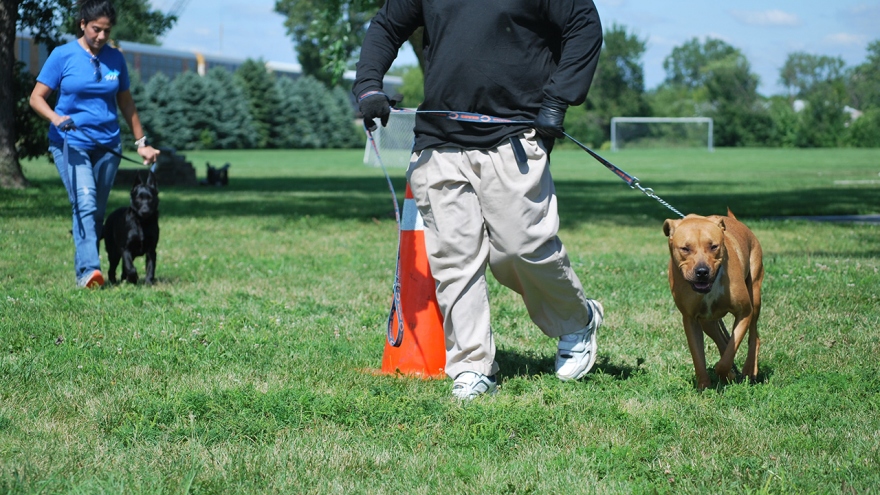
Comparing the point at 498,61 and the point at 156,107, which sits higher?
the point at 156,107

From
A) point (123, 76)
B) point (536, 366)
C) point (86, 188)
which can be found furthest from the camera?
point (123, 76)

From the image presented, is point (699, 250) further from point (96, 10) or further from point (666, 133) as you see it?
point (666, 133)

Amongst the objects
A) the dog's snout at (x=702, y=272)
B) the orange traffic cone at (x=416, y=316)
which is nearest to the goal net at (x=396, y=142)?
the orange traffic cone at (x=416, y=316)

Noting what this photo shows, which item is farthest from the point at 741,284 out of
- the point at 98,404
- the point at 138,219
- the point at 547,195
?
the point at 138,219

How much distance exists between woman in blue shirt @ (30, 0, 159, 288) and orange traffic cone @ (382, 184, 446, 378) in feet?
10.4

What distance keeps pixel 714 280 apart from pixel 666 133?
205 ft

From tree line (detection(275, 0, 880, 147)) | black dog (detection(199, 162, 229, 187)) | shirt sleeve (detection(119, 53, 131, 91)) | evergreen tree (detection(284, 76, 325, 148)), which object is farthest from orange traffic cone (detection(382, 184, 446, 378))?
evergreen tree (detection(284, 76, 325, 148))

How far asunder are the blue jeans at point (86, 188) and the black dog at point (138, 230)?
32 cm

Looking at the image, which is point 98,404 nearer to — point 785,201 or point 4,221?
point 4,221

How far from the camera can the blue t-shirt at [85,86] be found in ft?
23.6

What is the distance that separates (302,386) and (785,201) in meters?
15.5

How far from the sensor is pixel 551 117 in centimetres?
427

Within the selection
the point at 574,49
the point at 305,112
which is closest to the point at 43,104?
the point at 574,49

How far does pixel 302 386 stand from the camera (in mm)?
4598
